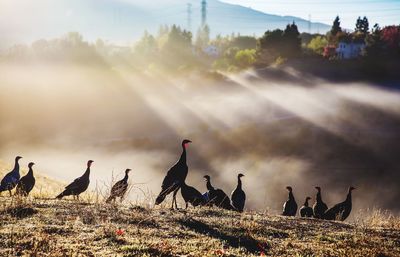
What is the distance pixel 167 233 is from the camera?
452 inches

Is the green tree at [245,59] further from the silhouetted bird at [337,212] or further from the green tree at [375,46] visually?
the silhouetted bird at [337,212]

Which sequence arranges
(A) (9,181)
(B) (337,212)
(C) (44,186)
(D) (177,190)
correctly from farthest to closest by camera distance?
(C) (44,186) → (B) (337,212) → (A) (9,181) → (D) (177,190)

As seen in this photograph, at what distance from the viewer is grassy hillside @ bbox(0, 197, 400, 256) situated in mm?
9742

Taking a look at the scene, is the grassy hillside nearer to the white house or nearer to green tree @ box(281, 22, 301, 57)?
green tree @ box(281, 22, 301, 57)

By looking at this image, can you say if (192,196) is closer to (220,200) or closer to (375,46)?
(220,200)

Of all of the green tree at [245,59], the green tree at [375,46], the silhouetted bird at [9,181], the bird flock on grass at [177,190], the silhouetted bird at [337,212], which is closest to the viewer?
the bird flock on grass at [177,190]

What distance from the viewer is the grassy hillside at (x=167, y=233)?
9742 millimetres

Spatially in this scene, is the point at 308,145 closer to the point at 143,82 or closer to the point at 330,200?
the point at 330,200

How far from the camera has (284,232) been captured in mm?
12758

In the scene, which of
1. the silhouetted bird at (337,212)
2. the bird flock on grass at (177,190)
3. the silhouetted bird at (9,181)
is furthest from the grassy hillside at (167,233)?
the silhouetted bird at (337,212)

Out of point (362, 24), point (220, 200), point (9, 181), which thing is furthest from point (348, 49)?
point (9, 181)

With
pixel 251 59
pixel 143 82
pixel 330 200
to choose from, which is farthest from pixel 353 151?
pixel 251 59

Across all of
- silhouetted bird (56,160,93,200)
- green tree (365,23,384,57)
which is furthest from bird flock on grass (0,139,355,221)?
green tree (365,23,384,57)

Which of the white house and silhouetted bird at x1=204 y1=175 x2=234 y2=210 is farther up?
the white house
